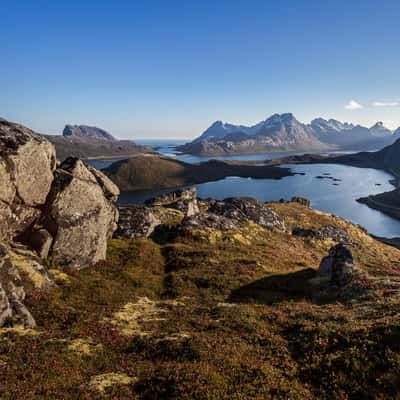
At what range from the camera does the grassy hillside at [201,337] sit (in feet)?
39.9

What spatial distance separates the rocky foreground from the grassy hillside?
0.09 meters

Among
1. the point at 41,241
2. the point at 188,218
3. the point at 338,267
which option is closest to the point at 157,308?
the point at 41,241

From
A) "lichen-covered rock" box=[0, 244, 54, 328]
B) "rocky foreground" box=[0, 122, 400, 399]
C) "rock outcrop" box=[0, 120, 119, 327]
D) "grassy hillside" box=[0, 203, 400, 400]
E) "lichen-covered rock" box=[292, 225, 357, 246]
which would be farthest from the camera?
"lichen-covered rock" box=[292, 225, 357, 246]

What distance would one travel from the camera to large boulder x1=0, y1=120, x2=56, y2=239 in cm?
2448

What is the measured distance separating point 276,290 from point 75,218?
22.3 m

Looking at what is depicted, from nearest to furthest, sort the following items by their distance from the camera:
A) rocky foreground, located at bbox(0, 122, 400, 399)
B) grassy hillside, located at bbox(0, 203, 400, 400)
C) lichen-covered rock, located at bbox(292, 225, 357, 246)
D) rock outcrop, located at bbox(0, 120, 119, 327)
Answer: grassy hillside, located at bbox(0, 203, 400, 400) → rocky foreground, located at bbox(0, 122, 400, 399) → rock outcrop, located at bbox(0, 120, 119, 327) → lichen-covered rock, located at bbox(292, 225, 357, 246)

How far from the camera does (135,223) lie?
41906 millimetres

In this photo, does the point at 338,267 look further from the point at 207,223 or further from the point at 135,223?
the point at 135,223

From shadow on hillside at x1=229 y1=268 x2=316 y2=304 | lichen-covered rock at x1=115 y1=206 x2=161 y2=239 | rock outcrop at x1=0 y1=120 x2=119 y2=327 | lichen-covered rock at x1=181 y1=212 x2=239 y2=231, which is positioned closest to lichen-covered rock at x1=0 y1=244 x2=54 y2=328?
rock outcrop at x1=0 y1=120 x2=119 y2=327

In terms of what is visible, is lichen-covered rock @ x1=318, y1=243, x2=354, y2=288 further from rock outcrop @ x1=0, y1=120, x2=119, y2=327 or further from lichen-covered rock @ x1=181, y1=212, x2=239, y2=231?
rock outcrop @ x1=0, y1=120, x2=119, y2=327

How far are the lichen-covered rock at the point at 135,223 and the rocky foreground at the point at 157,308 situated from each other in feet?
0.58

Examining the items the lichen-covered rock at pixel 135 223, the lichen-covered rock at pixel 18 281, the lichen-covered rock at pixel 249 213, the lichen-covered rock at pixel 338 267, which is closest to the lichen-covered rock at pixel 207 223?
the lichen-covered rock at pixel 135 223

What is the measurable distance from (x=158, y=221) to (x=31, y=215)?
22144 millimetres

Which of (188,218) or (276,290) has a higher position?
(188,218)
